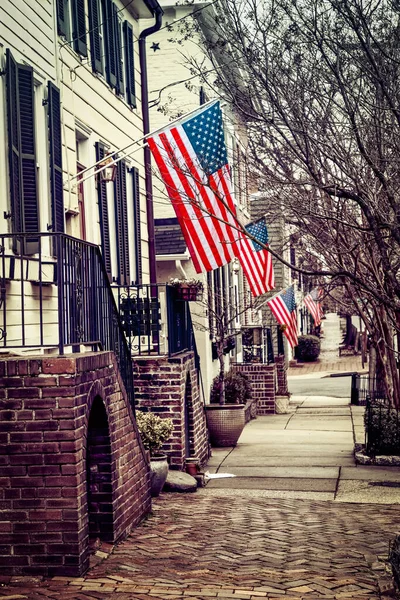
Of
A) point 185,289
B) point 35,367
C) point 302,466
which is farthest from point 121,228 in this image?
point 35,367

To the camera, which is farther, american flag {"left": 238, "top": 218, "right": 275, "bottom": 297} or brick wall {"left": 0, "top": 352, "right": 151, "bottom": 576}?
american flag {"left": 238, "top": 218, "right": 275, "bottom": 297}

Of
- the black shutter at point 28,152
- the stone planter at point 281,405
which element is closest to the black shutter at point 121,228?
the black shutter at point 28,152

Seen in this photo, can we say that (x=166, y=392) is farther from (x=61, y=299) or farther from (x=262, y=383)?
(x=262, y=383)

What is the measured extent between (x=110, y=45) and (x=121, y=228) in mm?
2753

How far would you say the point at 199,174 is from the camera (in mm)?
11289

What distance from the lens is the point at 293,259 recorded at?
1612 inches

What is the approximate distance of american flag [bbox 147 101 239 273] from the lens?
10.6 metres

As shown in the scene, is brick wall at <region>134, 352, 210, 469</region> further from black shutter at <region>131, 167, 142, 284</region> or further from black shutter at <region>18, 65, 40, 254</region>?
black shutter at <region>131, 167, 142, 284</region>

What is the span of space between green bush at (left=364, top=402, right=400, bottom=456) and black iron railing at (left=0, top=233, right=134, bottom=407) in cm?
524

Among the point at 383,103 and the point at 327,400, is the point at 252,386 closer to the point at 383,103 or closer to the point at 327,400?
the point at 327,400

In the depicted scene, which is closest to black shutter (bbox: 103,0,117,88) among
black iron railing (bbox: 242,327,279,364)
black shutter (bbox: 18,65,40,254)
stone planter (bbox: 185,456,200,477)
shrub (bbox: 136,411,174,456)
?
black shutter (bbox: 18,65,40,254)

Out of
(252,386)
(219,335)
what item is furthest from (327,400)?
(219,335)

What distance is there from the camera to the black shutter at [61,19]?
445 inches

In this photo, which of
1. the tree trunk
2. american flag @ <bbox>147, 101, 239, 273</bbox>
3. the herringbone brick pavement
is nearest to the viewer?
the herringbone brick pavement
